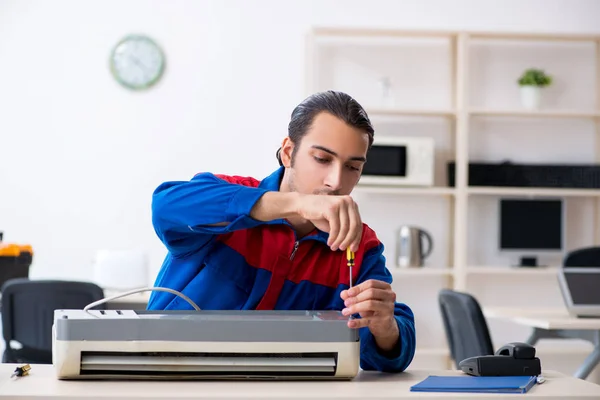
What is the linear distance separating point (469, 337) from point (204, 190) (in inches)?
76.4

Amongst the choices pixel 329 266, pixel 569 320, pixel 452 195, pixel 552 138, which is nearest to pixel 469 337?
pixel 569 320

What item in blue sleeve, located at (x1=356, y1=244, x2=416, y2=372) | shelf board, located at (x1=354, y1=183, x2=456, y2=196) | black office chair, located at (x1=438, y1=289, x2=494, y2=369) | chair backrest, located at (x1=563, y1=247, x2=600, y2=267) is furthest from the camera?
shelf board, located at (x1=354, y1=183, x2=456, y2=196)

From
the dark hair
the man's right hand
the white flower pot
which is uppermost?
the white flower pot

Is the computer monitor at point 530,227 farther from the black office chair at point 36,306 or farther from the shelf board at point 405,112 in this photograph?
the black office chair at point 36,306

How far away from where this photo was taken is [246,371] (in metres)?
1.36

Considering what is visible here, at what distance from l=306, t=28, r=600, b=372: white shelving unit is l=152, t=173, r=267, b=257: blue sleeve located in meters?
3.78

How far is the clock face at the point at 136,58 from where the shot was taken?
532 cm

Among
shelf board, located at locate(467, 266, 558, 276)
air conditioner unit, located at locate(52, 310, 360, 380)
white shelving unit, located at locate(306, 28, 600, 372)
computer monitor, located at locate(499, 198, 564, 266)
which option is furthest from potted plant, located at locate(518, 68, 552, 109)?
air conditioner unit, located at locate(52, 310, 360, 380)

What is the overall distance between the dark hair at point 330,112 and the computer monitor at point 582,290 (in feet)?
7.45

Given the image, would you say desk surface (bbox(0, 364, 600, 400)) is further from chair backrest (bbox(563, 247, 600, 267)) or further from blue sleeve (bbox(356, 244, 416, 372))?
Result: chair backrest (bbox(563, 247, 600, 267))

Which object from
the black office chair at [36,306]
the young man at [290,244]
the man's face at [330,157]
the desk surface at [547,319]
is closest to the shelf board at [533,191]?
the desk surface at [547,319]

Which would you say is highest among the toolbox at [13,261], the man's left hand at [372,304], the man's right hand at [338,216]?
the man's right hand at [338,216]

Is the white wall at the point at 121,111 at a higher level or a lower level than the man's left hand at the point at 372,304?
higher

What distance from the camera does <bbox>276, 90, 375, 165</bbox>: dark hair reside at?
5.36 feet
